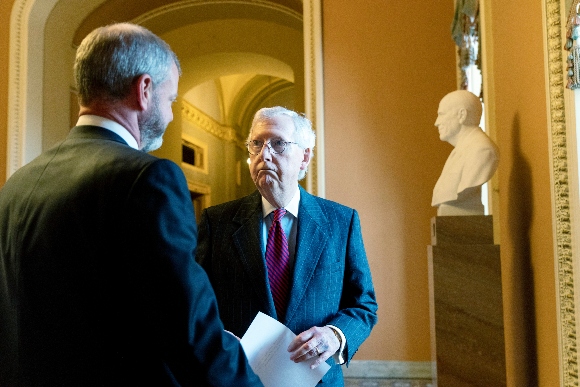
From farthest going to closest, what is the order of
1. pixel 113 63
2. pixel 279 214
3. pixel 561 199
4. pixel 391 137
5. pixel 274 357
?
pixel 391 137 < pixel 561 199 < pixel 279 214 < pixel 274 357 < pixel 113 63

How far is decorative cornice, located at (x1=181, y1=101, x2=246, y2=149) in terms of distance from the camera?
13062 millimetres

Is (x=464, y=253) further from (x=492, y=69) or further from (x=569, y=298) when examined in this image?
(x=492, y=69)

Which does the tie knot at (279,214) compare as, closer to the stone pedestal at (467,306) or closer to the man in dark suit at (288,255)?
the man in dark suit at (288,255)

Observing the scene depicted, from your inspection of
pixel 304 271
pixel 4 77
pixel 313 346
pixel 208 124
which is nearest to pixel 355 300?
pixel 304 271

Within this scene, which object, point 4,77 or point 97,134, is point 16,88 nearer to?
point 4,77

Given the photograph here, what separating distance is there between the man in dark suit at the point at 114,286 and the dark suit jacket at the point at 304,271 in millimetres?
770

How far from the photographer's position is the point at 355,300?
2.05 m

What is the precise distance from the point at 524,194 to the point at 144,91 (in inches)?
101

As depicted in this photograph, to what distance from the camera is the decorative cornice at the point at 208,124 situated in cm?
1306

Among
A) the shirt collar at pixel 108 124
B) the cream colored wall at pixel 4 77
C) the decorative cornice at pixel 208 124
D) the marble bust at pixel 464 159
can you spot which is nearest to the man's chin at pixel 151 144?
the shirt collar at pixel 108 124

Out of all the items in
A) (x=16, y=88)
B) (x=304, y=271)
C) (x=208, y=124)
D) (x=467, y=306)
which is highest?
(x=208, y=124)

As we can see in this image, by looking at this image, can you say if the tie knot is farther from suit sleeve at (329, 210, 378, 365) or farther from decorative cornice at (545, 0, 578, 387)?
decorative cornice at (545, 0, 578, 387)

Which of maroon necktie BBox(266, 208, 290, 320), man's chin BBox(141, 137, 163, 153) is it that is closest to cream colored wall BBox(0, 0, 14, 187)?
maroon necktie BBox(266, 208, 290, 320)

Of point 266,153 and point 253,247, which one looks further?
point 266,153
